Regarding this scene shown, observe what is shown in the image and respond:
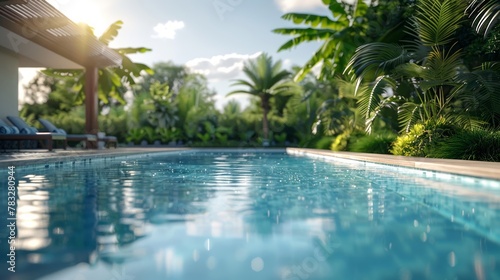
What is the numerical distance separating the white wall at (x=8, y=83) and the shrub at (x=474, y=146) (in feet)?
44.4

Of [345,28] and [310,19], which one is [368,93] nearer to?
[345,28]

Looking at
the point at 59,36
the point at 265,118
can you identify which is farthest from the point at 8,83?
the point at 265,118

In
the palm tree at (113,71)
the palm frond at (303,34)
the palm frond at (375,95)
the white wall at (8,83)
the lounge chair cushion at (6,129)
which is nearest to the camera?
the palm frond at (375,95)

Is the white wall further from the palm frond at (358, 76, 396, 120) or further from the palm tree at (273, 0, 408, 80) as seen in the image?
the palm frond at (358, 76, 396, 120)

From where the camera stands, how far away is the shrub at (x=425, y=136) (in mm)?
9273

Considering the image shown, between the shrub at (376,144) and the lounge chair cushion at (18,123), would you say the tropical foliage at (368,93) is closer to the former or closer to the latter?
the shrub at (376,144)

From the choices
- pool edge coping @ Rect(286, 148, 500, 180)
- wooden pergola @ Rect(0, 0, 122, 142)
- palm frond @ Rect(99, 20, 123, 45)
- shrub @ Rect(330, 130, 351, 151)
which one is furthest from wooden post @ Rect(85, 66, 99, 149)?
pool edge coping @ Rect(286, 148, 500, 180)

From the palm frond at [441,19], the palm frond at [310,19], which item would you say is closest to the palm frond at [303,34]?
the palm frond at [310,19]

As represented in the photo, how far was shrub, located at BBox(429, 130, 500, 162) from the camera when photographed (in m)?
8.00

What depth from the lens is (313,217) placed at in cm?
387

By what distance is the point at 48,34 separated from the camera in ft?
39.5

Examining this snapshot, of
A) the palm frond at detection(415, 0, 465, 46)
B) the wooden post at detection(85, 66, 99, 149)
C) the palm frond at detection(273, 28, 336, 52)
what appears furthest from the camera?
the palm frond at detection(273, 28, 336, 52)

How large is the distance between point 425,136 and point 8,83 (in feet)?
44.0

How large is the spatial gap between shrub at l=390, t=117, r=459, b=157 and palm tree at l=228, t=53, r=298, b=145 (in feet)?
59.0
